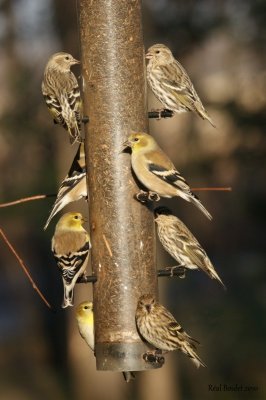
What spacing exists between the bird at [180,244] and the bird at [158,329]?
82 centimetres

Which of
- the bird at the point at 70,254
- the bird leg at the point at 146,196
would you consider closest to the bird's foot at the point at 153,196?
the bird leg at the point at 146,196

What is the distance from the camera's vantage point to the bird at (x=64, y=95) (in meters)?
9.49

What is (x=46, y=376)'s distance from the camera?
24750 mm

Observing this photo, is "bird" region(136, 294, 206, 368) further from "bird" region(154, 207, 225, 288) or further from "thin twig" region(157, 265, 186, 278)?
"bird" region(154, 207, 225, 288)

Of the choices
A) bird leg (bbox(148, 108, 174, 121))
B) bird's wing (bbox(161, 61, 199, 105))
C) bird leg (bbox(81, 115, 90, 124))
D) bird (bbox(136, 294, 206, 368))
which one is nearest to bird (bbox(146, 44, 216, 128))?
bird's wing (bbox(161, 61, 199, 105))

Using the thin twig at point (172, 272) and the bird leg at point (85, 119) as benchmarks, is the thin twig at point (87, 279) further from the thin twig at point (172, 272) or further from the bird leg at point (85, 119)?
the bird leg at point (85, 119)

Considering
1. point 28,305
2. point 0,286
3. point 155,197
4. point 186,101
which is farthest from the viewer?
point 0,286

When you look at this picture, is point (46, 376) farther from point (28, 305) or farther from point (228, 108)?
point (228, 108)

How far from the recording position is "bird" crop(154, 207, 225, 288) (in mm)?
9984

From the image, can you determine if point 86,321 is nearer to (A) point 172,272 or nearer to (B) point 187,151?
(A) point 172,272

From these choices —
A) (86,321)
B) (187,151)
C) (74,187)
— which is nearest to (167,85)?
(74,187)

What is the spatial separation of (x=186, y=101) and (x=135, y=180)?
2003 millimetres

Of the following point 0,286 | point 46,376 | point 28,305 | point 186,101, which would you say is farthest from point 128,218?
point 0,286

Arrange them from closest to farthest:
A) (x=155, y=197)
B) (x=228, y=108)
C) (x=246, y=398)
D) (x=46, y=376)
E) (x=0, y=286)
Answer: (x=155, y=197), (x=228, y=108), (x=246, y=398), (x=46, y=376), (x=0, y=286)
